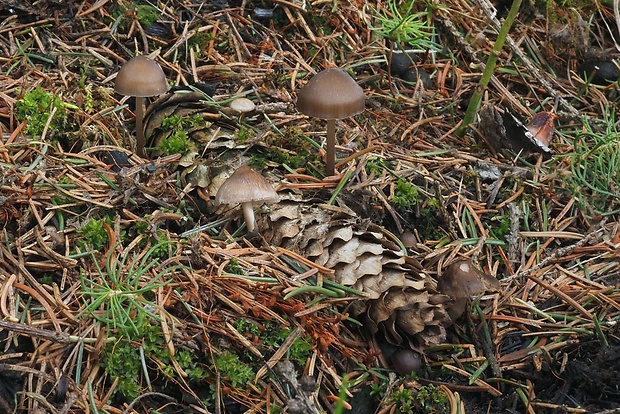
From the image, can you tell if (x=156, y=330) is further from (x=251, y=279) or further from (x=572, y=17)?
(x=572, y=17)

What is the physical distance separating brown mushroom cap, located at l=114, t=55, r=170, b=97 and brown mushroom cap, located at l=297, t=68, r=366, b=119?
0.71m

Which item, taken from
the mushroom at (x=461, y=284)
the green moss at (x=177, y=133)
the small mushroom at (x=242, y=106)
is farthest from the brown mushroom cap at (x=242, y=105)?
the mushroom at (x=461, y=284)

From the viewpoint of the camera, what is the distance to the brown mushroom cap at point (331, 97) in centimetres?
281

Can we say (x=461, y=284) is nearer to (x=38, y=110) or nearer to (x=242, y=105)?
(x=242, y=105)

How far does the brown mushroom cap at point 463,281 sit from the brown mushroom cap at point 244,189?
2.55ft

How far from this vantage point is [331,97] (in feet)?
9.20

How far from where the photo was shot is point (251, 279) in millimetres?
2439

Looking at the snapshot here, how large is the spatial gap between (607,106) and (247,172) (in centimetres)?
215

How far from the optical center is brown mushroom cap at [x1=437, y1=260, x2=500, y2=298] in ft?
8.31

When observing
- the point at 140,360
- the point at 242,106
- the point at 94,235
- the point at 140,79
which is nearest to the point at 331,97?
the point at 242,106

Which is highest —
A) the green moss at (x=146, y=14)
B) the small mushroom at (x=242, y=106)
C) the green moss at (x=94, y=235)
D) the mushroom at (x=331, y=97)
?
the mushroom at (x=331, y=97)

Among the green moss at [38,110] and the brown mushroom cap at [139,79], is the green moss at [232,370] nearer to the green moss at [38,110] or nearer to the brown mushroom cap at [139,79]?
the brown mushroom cap at [139,79]

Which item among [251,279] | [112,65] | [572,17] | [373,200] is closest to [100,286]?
[251,279]

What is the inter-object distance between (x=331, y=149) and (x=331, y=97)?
0.91ft
